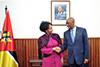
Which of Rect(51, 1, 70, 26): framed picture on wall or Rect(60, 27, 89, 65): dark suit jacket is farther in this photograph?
Rect(51, 1, 70, 26): framed picture on wall

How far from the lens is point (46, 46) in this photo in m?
1.96

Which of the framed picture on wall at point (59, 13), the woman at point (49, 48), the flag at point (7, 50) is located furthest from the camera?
the framed picture on wall at point (59, 13)

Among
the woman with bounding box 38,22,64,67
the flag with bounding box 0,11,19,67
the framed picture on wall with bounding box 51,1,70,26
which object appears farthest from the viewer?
the framed picture on wall with bounding box 51,1,70,26

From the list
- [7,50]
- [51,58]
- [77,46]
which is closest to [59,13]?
[77,46]

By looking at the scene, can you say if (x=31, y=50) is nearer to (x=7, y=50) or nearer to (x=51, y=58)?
(x=7, y=50)

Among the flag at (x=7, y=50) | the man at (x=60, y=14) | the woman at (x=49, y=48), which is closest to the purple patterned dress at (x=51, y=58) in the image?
the woman at (x=49, y=48)

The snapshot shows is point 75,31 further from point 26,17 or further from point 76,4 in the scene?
point 26,17

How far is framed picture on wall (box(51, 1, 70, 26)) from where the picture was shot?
278cm

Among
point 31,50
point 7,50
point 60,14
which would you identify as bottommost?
point 31,50

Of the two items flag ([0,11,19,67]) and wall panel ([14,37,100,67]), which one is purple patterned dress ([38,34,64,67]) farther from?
wall panel ([14,37,100,67])

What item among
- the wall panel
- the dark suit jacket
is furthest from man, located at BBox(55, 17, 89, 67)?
the wall panel

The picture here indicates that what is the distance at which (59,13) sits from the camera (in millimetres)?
2805

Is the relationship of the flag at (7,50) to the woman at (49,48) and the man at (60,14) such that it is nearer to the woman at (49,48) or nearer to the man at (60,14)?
the woman at (49,48)

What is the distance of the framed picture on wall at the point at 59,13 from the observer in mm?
2783
